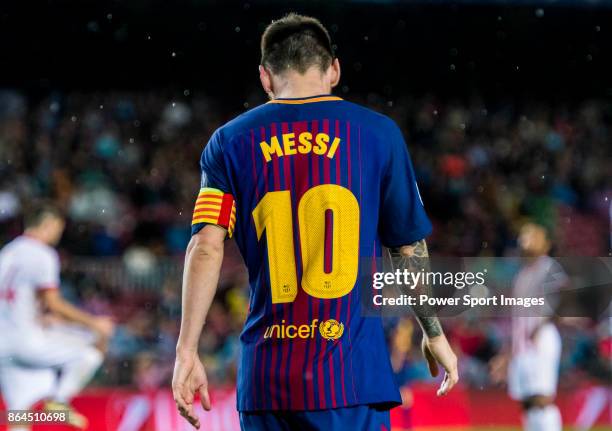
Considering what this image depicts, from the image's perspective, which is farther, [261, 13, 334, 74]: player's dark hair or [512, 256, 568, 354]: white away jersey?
[512, 256, 568, 354]: white away jersey

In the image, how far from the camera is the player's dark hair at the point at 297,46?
268cm

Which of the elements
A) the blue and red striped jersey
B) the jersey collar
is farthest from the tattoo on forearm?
the jersey collar

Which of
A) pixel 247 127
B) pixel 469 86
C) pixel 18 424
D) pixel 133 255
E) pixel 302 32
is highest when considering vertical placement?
pixel 469 86

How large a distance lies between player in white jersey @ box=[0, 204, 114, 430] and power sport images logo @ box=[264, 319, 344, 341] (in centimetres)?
464

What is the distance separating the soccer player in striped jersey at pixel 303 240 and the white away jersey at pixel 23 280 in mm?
4708

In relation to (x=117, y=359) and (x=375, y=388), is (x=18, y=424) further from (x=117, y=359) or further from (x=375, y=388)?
(x=375, y=388)

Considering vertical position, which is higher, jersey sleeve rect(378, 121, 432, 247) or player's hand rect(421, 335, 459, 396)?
jersey sleeve rect(378, 121, 432, 247)

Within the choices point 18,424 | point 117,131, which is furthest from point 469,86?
point 18,424

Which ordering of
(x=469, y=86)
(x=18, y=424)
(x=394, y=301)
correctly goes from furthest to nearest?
(x=469, y=86) → (x=18, y=424) → (x=394, y=301)

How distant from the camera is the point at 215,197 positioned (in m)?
2.62

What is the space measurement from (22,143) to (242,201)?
11975mm

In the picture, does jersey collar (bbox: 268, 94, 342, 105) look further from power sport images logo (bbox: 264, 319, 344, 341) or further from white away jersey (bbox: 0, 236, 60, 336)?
white away jersey (bbox: 0, 236, 60, 336)

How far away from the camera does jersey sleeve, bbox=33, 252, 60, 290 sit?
278 inches

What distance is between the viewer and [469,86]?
17.0 metres
